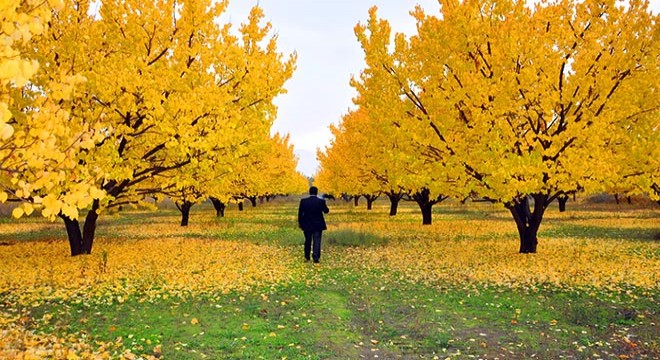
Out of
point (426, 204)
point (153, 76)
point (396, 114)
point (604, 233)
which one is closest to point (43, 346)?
point (153, 76)

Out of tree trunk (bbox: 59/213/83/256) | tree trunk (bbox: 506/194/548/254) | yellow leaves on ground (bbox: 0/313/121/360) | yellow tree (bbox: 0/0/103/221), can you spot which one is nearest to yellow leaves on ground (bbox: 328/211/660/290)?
tree trunk (bbox: 506/194/548/254)

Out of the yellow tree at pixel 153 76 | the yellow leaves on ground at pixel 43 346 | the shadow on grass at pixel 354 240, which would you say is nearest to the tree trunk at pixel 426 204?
the shadow on grass at pixel 354 240

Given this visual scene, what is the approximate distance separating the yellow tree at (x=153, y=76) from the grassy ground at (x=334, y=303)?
2465 mm

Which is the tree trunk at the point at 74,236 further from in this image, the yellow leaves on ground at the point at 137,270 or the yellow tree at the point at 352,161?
the yellow tree at the point at 352,161

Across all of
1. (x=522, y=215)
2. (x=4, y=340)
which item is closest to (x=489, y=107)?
(x=522, y=215)

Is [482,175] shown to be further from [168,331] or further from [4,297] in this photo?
[4,297]

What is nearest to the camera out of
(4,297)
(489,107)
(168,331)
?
(168,331)

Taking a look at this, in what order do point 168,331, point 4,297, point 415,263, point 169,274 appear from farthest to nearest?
point 415,263 < point 169,274 < point 4,297 < point 168,331

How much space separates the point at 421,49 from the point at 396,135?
9.44ft

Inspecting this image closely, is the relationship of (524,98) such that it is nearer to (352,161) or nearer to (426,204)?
(426,204)

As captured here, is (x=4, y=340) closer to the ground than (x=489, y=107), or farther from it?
closer to the ground

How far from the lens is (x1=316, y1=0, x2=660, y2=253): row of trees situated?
12617 millimetres

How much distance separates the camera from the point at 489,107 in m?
12.8

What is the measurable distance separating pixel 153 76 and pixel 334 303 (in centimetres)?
724
